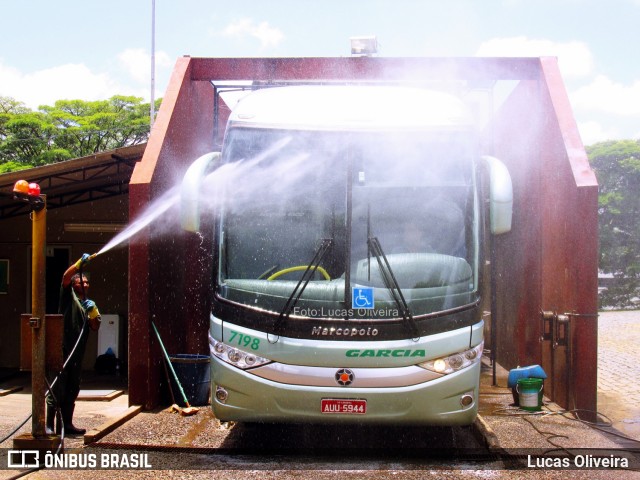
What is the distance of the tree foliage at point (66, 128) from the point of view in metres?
41.5

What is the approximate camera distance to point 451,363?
636cm

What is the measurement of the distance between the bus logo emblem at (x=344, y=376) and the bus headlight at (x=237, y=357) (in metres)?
0.63

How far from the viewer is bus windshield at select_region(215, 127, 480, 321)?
640cm

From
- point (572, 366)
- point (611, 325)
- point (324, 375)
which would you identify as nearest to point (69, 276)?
point (324, 375)

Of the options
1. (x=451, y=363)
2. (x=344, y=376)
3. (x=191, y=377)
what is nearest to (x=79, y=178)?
(x=191, y=377)

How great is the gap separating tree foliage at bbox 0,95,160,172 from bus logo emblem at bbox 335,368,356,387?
37106mm

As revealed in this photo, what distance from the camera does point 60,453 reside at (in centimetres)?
645

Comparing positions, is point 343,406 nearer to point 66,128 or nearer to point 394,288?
point 394,288

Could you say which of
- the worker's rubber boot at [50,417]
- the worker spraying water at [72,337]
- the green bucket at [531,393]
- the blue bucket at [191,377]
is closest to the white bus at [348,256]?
the worker spraying water at [72,337]

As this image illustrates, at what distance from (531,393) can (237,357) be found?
3882mm

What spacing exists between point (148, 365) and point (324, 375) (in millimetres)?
2913

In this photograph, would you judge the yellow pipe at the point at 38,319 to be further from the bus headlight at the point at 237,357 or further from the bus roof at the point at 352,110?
the bus roof at the point at 352,110

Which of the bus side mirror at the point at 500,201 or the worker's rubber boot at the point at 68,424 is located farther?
the worker's rubber boot at the point at 68,424

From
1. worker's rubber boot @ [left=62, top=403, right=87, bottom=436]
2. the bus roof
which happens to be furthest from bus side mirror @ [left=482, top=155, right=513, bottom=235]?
worker's rubber boot @ [left=62, top=403, right=87, bottom=436]
